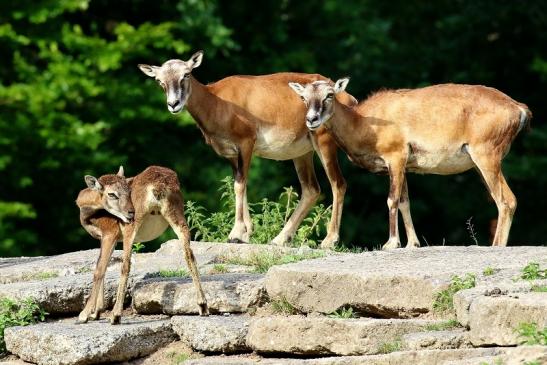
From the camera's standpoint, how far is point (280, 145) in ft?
49.3

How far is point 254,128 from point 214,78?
11.9 m

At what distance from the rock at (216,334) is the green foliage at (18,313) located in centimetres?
153

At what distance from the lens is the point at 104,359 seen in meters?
11.5

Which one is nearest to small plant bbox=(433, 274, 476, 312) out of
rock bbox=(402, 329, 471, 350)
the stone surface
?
rock bbox=(402, 329, 471, 350)

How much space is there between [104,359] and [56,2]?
554 inches

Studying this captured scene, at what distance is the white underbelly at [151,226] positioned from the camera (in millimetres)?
12016

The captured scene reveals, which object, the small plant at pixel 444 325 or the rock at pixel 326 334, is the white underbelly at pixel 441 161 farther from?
the small plant at pixel 444 325

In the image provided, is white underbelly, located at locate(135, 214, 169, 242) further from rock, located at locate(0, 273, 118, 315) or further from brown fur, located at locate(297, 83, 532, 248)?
brown fur, located at locate(297, 83, 532, 248)

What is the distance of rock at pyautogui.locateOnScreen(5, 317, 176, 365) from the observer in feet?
37.3

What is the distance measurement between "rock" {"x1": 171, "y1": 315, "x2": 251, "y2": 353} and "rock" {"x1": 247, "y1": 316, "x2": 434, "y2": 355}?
0.63ft

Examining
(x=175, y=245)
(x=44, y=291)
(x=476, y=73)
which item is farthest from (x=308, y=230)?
(x=476, y=73)

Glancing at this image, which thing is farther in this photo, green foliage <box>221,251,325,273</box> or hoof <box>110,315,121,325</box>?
green foliage <box>221,251,325,273</box>

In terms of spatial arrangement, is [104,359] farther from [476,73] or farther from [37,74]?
[476,73]

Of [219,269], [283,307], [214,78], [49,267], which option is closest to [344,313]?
[283,307]
